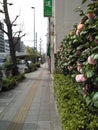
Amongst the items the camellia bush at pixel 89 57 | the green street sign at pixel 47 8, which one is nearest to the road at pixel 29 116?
the camellia bush at pixel 89 57

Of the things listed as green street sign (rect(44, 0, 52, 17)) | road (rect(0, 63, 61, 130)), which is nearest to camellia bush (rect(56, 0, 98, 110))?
road (rect(0, 63, 61, 130))

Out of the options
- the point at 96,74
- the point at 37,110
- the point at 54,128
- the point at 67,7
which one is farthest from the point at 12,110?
the point at 67,7

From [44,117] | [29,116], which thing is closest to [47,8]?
[29,116]

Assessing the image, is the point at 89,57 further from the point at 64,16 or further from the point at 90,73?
the point at 64,16

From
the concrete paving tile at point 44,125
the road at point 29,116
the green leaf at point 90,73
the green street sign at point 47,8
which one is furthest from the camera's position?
the green street sign at point 47,8

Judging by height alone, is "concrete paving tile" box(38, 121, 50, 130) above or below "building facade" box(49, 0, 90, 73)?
below

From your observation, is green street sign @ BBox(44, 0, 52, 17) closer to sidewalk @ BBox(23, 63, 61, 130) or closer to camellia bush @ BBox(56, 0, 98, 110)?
sidewalk @ BBox(23, 63, 61, 130)

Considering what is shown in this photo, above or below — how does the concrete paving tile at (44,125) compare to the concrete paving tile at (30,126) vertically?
above

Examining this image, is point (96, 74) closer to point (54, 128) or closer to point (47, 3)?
point (54, 128)

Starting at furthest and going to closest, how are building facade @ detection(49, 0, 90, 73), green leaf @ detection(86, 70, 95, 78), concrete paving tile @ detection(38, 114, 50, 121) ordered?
building facade @ detection(49, 0, 90, 73), concrete paving tile @ detection(38, 114, 50, 121), green leaf @ detection(86, 70, 95, 78)

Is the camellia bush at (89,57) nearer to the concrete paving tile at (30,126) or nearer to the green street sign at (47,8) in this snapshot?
the concrete paving tile at (30,126)

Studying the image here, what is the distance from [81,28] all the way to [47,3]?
22722 mm

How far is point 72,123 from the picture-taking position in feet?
14.8

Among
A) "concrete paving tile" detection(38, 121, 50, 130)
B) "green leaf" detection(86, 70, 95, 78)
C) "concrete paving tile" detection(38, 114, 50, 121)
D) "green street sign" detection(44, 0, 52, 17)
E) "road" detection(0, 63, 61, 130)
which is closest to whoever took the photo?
"green leaf" detection(86, 70, 95, 78)
